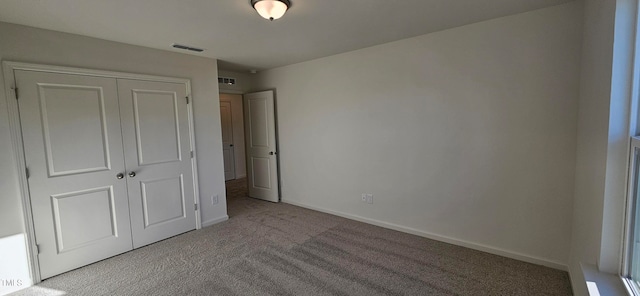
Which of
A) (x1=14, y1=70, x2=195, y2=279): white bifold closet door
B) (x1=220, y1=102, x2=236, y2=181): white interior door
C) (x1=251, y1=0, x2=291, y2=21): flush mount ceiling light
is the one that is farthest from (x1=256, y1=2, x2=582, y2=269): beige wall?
(x1=220, y1=102, x2=236, y2=181): white interior door

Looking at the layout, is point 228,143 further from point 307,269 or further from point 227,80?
point 307,269

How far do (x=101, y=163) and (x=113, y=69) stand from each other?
3.31 feet

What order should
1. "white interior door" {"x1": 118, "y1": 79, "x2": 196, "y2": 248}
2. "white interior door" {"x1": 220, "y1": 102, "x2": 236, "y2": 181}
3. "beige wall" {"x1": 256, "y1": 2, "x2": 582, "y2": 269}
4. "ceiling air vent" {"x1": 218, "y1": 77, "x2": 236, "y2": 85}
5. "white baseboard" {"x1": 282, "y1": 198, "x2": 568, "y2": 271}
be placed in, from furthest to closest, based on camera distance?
"white interior door" {"x1": 220, "y1": 102, "x2": 236, "y2": 181} → "ceiling air vent" {"x1": 218, "y1": 77, "x2": 236, "y2": 85} → "white interior door" {"x1": 118, "y1": 79, "x2": 196, "y2": 248} → "white baseboard" {"x1": 282, "y1": 198, "x2": 568, "y2": 271} → "beige wall" {"x1": 256, "y1": 2, "x2": 582, "y2": 269}

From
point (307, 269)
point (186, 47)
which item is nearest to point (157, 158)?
point (186, 47)

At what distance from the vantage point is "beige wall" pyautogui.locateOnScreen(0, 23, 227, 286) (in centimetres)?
243

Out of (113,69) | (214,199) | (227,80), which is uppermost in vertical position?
(227,80)

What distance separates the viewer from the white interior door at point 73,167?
2590mm

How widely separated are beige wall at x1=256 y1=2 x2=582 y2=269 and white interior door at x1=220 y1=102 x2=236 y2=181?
11.2ft

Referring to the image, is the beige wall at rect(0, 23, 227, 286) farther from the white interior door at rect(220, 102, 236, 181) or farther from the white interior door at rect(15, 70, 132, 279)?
the white interior door at rect(220, 102, 236, 181)

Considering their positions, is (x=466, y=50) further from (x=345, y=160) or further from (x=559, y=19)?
(x=345, y=160)

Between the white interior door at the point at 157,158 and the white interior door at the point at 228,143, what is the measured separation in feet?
11.1

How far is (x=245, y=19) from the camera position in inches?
97.9

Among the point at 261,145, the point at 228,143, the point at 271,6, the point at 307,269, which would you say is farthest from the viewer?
the point at 228,143

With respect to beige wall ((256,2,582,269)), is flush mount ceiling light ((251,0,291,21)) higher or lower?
higher
